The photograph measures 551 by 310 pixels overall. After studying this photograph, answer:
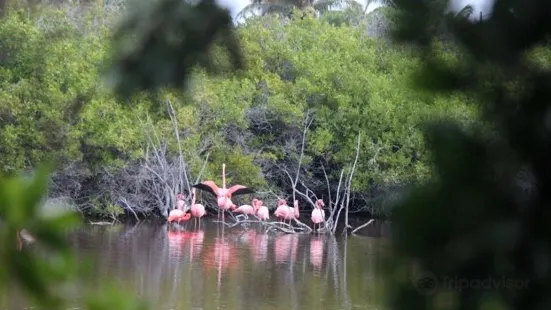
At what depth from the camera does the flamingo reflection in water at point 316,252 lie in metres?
11.2

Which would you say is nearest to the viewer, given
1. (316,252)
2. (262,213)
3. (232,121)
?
(316,252)

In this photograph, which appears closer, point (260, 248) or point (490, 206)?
point (490, 206)

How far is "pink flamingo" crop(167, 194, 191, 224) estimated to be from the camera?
13.9 m

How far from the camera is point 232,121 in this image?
603 inches

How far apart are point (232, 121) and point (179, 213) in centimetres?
220

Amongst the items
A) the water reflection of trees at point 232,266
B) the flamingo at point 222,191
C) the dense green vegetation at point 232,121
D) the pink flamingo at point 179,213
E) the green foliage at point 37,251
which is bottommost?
the water reflection of trees at point 232,266

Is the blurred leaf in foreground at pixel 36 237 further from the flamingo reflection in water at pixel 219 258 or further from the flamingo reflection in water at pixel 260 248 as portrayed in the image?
the flamingo reflection in water at pixel 260 248

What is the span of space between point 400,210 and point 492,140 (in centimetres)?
11

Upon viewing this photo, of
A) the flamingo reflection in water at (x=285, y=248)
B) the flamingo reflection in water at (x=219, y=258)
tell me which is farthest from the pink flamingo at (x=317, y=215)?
the flamingo reflection in water at (x=219, y=258)

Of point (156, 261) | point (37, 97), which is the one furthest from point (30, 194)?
point (37, 97)

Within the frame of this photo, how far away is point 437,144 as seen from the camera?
776mm

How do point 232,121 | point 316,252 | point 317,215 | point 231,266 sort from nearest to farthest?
point 231,266 → point 316,252 → point 317,215 → point 232,121

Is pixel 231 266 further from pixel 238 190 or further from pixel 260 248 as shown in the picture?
pixel 238 190

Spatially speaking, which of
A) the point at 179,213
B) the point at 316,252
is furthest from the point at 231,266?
the point at 179,213
